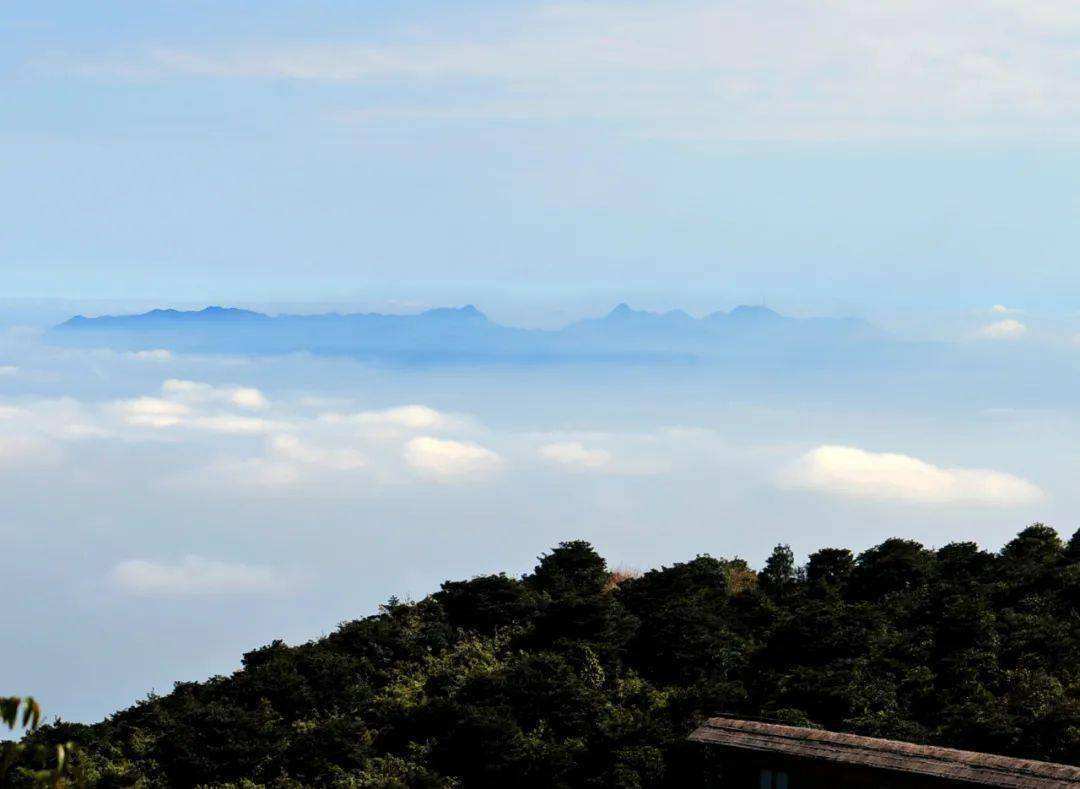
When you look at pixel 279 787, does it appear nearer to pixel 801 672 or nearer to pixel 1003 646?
pixel 801 672

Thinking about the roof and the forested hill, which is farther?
the forested hill

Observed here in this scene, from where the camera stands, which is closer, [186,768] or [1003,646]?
[186,768]

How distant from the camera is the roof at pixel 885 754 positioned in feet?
99.6

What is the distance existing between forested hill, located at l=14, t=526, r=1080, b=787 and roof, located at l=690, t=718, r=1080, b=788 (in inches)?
156

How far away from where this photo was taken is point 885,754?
3186 centimetres

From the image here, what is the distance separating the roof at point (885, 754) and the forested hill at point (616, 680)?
3.97m

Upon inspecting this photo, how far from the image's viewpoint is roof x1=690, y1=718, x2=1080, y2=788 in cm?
3036

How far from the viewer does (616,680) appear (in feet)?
145

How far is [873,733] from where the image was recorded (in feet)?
124

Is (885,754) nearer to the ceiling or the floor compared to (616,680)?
nearer to the floor

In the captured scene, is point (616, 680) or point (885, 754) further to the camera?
point (616, 680)

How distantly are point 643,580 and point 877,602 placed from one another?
9009mm

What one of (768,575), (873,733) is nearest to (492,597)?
(768,575)

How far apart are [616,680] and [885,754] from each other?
1353 centimetres
